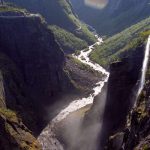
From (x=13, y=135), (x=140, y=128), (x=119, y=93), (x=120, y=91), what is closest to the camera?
(x=140, y=128)

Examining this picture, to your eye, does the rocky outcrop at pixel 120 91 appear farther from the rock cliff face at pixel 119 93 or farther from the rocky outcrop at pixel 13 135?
the rocky outcrop at pixel 13 135

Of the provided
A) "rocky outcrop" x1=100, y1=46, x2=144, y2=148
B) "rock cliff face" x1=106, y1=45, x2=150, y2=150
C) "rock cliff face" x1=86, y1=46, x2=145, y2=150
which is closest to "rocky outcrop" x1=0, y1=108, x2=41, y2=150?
"rock cliff face" x1=86, y1=46, x2=145, y2=150

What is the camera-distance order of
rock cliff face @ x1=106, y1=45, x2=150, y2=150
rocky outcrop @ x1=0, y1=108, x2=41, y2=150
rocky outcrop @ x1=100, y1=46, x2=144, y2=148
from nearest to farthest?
rock cliff face @ x1=106, y1=45, x2=150, y2=150 → rocky outcrop @ x1=0, y1=108, x2=41, y2=150 → rocky outcrop @ x1=100, y1=46, x2=144, y2=148

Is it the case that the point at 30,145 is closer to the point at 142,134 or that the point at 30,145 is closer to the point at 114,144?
the point at 114,144

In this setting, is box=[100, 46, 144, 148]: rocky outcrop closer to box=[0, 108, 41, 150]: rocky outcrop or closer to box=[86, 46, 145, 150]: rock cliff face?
box=[86, 46, 145, 150]: rock cliff face

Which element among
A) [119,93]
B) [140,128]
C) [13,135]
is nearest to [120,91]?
[119,93]

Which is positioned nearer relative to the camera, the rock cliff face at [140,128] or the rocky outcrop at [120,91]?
the rock cliff face at [140,128]

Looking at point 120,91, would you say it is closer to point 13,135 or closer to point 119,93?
point 119,93

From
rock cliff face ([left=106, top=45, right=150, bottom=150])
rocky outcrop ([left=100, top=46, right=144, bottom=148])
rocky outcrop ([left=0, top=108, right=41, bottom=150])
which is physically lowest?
rock cliff face ([left=106, top=45, right=150, bottom=150])

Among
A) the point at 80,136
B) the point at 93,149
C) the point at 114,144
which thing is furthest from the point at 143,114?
the point at 80,136

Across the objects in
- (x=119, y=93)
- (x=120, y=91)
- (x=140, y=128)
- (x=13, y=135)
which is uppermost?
(x=120, y=91)

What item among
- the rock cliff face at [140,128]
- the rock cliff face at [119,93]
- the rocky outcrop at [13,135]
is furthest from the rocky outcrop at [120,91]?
the rock cliff face at [140,128]
